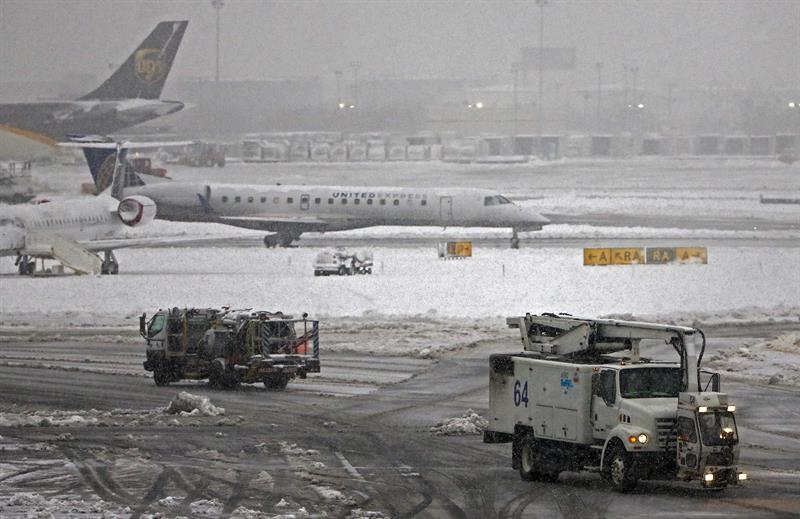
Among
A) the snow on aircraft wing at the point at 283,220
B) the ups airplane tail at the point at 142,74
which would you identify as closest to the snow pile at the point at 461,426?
the snow on aircraft wing at the point at 283,220

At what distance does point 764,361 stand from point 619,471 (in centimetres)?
1742

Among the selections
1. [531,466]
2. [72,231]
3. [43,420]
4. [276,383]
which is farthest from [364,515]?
[72,231]

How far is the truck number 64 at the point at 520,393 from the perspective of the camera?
21.1 m

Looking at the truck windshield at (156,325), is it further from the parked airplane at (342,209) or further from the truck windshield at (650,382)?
the parked airplane at (342,209)

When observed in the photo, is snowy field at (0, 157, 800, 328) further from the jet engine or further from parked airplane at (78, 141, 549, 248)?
the jet engine

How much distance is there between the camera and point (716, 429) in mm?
18312

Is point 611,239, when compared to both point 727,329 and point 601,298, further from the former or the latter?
point 727,329

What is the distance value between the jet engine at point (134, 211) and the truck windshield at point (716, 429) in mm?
45451

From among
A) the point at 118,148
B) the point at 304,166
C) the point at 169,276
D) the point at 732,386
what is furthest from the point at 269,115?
the point at 732,386

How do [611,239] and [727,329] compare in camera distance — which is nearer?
[727,329]

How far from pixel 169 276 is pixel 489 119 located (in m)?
134

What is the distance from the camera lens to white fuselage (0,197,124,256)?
55500 mm

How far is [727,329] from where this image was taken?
42156mm

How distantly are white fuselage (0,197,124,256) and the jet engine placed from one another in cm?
96
